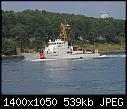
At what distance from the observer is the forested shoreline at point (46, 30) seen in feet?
179

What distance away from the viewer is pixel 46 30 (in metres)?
58.2

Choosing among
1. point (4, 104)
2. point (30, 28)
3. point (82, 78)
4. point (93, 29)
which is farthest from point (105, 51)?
point (4, 104)

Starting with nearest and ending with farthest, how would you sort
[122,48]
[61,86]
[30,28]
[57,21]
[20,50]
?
1. [61,86]
2. [20,50]
3. [30,28]
4. [57,21]
5. [122,48]

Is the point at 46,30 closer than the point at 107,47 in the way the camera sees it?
Yes

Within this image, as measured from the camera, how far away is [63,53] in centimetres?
4212

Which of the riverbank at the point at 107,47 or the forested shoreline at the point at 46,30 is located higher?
the forested shoreline at the point at 46,30

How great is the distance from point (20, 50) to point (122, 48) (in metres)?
19.7

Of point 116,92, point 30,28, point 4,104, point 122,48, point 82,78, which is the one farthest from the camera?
point 122,48

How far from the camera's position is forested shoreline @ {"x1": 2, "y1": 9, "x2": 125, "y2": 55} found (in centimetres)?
5466

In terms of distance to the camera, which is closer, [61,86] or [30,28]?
[61,86]

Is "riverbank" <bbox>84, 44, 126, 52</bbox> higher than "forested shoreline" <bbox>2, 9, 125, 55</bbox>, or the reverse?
"forested shoreline" <bbox>2, 9, 125, 55</bbox>

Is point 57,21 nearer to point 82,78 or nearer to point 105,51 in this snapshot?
point 105,51

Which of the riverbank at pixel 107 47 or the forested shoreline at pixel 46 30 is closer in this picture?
the forested shoreline at pixel 46 30

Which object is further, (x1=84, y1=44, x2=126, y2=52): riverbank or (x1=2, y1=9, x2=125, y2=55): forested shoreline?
(x1=84, y1=44, x2=126, y2=52): riverbank
